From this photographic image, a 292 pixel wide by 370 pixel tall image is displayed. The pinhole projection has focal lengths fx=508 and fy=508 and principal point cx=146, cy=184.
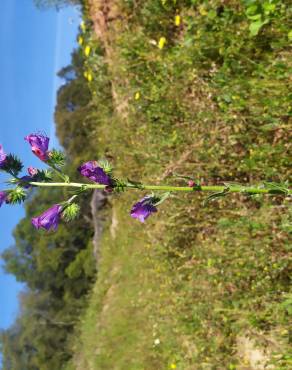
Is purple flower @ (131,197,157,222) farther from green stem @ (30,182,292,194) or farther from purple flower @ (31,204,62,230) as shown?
purple flower @ (31,204,62,230)

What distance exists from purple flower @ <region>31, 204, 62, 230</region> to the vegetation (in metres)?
2.05

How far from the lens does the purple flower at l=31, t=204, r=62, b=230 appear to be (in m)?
2.38

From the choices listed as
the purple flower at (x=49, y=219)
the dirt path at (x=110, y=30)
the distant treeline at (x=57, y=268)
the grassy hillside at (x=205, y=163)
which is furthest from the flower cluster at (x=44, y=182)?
the distant treeline at (x=57, y=268)

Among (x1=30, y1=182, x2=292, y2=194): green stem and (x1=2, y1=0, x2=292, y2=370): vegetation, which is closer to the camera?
(x1=30, y1=182, x2=292, y2=194): green stem

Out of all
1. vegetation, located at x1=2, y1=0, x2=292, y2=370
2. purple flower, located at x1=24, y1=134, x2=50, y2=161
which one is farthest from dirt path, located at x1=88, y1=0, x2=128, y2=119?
purple flower, located at x1=24, y1=134, x2=50, y2=161

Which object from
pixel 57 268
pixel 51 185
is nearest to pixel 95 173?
pixel 51 185

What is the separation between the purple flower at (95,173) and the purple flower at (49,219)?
0.92 ft

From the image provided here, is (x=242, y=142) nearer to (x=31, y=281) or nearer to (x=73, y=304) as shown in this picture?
(x=73, y=304)

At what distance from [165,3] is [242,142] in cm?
249

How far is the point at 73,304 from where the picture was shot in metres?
17.6

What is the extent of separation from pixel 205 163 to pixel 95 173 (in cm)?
334

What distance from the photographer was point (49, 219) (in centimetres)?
238

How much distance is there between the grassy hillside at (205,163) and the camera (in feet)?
15.1

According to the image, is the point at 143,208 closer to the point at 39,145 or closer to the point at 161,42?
the point at 39,145
